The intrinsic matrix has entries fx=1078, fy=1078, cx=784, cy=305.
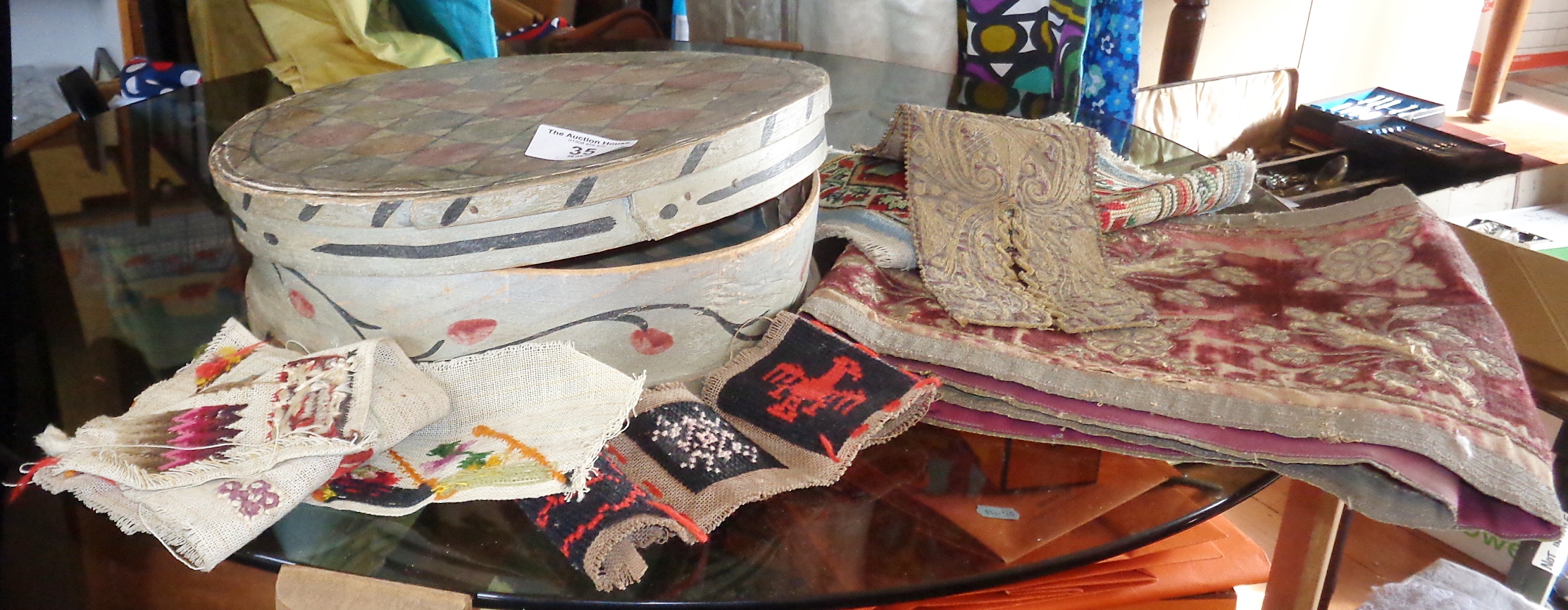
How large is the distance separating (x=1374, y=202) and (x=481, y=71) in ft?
2.62

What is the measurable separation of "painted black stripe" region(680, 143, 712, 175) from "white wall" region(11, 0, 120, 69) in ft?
5.60

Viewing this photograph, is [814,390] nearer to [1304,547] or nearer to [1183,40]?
[1304,547]

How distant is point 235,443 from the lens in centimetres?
60

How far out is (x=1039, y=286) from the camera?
0.84 m

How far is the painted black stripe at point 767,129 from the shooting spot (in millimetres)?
761

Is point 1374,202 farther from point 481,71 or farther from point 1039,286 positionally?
point 481,71

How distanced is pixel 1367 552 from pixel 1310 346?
35.9 inches

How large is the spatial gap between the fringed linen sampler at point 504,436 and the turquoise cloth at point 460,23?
743 mm

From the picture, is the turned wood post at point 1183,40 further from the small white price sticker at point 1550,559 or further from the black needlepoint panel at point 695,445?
the black needlepoint panel at point 695,445

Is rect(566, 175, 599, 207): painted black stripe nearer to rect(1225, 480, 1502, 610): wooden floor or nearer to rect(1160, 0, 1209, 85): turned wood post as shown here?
rect(1225, 480, 1502, 610): wooden floor

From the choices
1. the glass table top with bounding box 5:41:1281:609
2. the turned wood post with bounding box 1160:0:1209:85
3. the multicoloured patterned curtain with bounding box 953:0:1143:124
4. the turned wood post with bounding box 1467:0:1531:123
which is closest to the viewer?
the glass table top with bounding box 5:41:1281:609

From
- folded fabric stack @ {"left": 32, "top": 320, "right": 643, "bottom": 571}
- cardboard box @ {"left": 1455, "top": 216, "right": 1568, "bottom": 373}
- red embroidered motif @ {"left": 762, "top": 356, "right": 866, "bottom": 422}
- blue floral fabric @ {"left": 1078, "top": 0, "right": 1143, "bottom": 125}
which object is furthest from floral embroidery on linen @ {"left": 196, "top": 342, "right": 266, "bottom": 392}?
cardboard box @ {"left": 1455, "top": 216, "right": 1568, "bottom": 373}

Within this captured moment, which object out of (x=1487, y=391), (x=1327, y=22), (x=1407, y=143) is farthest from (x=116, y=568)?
(x=1327, y=22)

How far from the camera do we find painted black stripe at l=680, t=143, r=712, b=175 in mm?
717
